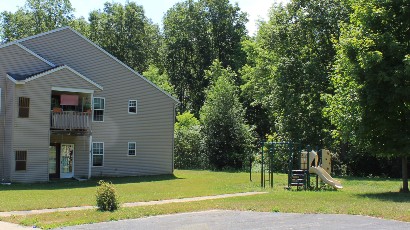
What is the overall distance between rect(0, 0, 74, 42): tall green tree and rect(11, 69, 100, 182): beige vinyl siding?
37212mm

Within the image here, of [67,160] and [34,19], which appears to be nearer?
[67,160]

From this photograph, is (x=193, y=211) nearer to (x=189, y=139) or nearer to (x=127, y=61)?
(x=189, y=139)

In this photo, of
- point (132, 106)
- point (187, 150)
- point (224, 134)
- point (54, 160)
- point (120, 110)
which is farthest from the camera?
point (187, 150)

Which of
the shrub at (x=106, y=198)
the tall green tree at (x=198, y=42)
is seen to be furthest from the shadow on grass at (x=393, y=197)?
the tall green tree at (x=198, y=42)

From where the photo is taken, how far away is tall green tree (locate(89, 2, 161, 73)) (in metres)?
69.9

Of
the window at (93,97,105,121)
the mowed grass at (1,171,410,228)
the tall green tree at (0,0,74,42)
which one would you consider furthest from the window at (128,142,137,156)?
the tall green tree at (0,0,74,42)

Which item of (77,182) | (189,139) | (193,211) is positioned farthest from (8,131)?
(189,139)

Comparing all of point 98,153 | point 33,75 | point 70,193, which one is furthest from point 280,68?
point 70,193

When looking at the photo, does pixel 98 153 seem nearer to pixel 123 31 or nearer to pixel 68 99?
pixel 68 99

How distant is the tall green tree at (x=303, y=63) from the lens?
40969mm

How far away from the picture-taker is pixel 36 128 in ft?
99.9

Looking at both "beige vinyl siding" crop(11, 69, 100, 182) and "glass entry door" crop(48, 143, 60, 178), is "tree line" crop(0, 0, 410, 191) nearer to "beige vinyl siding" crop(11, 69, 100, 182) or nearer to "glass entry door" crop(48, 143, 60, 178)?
"beige vinyl siding" crop(11, 69, 100, 182)

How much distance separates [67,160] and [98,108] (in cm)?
410

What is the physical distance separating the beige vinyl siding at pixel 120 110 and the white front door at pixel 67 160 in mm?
1678
